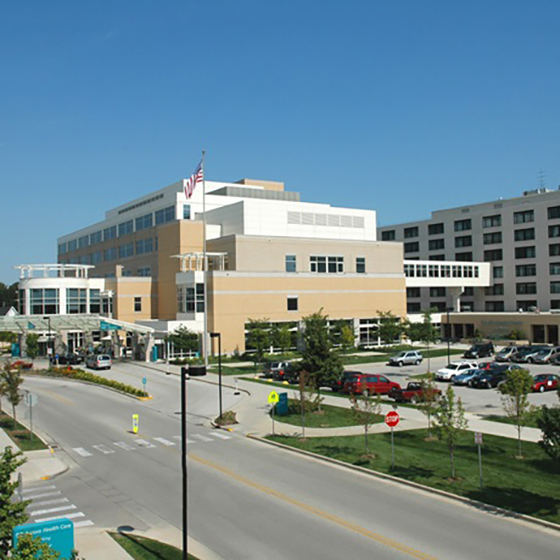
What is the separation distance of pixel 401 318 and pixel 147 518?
192ft

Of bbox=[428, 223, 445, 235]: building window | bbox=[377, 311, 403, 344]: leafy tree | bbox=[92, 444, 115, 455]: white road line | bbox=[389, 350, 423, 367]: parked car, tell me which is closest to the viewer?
bbox=[92, 444, 115, 455]: white road line

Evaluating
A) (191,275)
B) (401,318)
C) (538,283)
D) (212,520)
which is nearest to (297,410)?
(212,520)

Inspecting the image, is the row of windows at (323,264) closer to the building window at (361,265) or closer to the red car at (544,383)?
the building window at (361,265)

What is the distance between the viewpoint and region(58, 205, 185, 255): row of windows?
77.9 metres

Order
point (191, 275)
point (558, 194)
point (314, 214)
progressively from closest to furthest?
point (191, 275)
point (314, 214)
point (558, 194)

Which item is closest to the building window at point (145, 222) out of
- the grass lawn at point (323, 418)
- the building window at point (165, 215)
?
the building window at point (165, 215)

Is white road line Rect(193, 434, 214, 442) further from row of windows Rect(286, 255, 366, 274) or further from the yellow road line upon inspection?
row of windows Rect(286, 255, 366, 274)

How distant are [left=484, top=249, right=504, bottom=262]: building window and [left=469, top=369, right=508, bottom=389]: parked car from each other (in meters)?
47.4

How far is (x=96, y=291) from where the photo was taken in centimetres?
7419

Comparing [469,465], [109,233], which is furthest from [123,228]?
[469,465]

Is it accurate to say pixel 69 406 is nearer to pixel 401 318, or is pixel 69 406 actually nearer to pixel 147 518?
pixel 147 518

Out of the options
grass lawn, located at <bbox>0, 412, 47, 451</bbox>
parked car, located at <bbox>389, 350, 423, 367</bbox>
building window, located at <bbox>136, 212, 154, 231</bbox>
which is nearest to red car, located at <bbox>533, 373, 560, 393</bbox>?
parked car, located at <bbox>389, 350, 423, 367</bbox>

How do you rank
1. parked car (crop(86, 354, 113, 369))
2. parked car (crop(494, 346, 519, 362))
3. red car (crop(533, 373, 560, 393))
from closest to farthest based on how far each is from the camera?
red car (crop(533, 373, 560, 393)), parked car (crop(86, 354, 113, 369)), parked car (crop(494, 346, 519, 362))

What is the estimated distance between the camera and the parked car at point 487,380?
42344 millimetres
